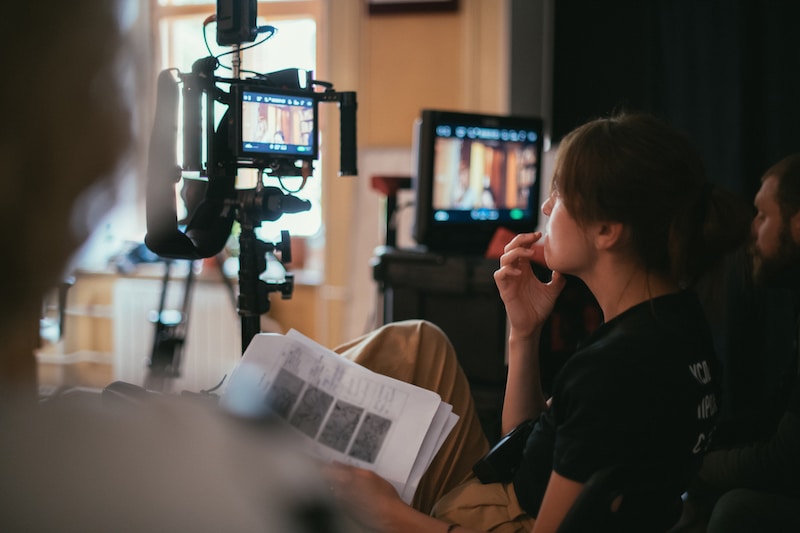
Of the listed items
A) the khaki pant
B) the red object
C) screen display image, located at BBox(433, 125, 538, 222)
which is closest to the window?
the red object

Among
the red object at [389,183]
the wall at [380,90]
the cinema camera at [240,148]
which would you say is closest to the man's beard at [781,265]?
the cinema camera at [240,148]

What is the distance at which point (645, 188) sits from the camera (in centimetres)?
93

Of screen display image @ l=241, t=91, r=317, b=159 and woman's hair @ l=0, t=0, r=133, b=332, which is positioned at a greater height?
screen display image @ l=241, t=91, r=317, b=159

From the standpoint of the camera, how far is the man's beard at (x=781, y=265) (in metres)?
1.63

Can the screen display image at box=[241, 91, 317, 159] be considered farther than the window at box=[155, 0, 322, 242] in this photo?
No

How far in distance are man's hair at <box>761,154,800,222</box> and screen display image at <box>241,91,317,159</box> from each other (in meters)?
1.07

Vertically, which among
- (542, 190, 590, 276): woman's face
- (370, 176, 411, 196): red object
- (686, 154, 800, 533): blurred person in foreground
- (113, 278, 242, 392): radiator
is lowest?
(113, 278, 242, 392): radiator

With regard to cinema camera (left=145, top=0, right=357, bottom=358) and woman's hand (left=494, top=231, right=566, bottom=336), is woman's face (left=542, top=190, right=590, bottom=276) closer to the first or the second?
woman's hand (left=494, top=231, right=566, bottom=336)

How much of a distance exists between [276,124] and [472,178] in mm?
1064

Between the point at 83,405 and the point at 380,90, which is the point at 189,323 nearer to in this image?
the point at 380,90

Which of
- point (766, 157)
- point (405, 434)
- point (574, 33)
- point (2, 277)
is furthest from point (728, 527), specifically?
point (574, 33)

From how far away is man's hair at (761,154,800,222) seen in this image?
1.61 meters

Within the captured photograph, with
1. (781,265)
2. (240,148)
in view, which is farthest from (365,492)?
(781,265)

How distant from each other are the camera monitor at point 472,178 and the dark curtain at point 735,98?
1.38 feet
